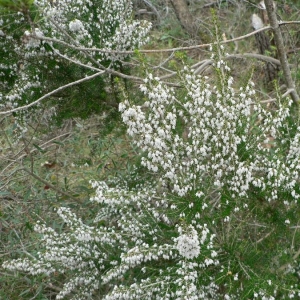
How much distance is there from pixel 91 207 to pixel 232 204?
6.90 ft

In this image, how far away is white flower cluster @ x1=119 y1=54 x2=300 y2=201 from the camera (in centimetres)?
266

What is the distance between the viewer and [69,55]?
3707 mm

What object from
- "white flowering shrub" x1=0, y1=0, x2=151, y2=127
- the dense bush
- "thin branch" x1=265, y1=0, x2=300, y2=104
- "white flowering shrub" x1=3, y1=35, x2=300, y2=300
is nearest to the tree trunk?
"white flowering shrub" x1=0, y1=0, x2=151, y2=127

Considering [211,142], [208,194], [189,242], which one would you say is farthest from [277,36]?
[189,242]

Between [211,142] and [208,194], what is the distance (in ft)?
1.12

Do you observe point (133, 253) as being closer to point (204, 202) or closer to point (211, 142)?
point (204, 202)

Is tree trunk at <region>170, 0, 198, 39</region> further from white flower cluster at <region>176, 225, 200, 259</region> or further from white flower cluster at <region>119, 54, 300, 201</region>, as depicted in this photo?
white flower cluster at <region>176, 225, 200, 259</region>

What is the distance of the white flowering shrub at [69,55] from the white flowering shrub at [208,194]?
959 mm

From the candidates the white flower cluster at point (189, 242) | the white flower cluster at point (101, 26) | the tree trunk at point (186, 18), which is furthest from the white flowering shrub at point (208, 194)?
the tree trunk at point (186, 18)

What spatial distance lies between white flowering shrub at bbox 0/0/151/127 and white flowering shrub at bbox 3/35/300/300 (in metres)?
0.96

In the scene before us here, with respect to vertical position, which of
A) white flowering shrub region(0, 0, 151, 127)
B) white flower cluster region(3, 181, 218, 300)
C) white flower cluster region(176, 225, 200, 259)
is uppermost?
white flowering shrub region(0, 0, 151, 127)

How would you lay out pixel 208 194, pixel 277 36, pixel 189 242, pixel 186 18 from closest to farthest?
1. pixel 189 242
2. pixel 208 194
3. pixel 277 36
4. pixel 186 18

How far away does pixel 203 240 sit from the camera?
8.69 feet

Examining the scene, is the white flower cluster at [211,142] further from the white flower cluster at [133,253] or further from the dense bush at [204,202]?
the white flower cluster at [133,253]
